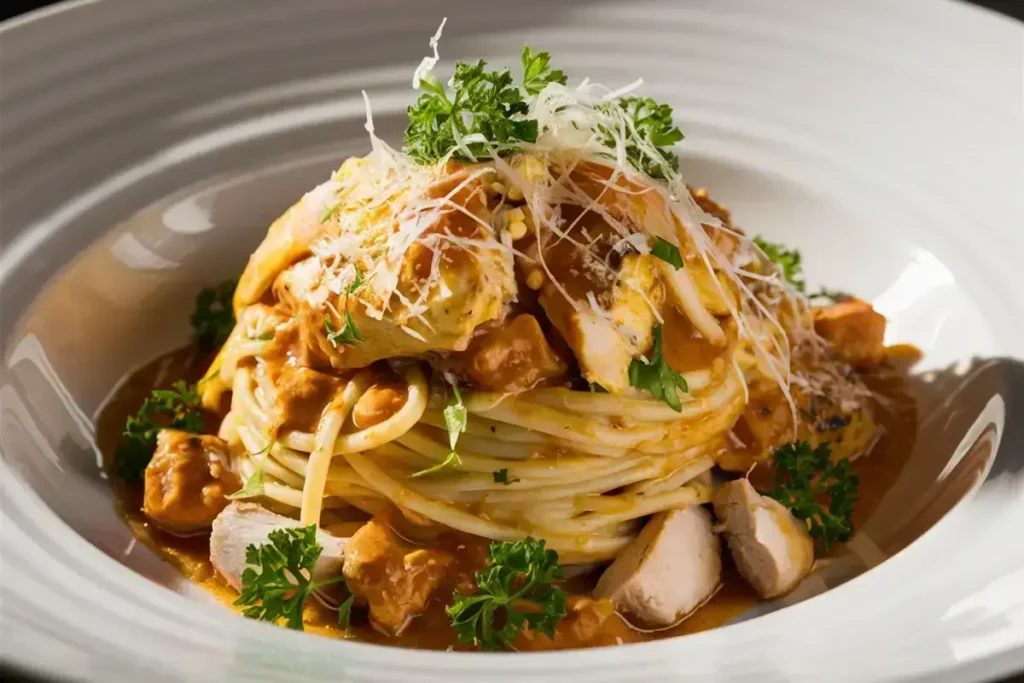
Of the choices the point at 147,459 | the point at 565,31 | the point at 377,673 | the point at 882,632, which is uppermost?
the point at 565,31

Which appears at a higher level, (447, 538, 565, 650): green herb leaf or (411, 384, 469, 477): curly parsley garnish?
(411, 384, 469, 477): curly parsley garnish

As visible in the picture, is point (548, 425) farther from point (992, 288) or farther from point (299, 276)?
point (992, 288)

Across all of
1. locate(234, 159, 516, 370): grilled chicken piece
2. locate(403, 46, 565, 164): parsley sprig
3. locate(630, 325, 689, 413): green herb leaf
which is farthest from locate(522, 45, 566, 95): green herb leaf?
locate(630, 325, 689, 413): green herb leaf

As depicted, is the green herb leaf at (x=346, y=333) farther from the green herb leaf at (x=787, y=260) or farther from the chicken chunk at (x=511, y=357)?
the green herb leaf at (x=787, y=260)

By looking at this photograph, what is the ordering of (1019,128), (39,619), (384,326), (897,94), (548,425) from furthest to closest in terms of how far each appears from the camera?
(897,94)
(1019,128)
(548,425)
(384,326)
(39,619)

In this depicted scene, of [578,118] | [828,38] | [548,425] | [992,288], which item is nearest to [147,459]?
[548,425]

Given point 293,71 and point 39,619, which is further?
point 293,71

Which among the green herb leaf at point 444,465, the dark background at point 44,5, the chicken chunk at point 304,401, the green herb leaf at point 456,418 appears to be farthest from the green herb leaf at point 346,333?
the dark background at point 44,5

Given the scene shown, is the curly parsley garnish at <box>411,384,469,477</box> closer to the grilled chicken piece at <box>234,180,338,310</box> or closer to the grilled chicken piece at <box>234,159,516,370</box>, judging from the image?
the grilled chicken piece at <box>234,159,516,370</box>
